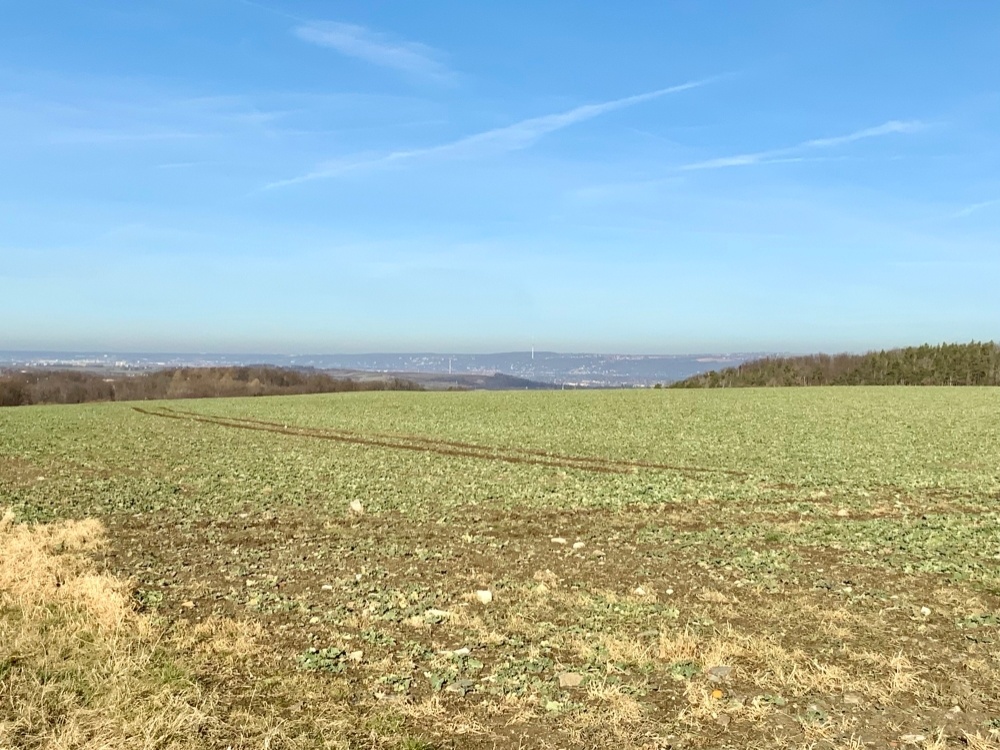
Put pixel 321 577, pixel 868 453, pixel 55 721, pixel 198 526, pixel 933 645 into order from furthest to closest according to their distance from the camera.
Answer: pixel 868 453 < pixel 198 526 < pixel 321 577 < pixel 933 645 < pixel 55 721

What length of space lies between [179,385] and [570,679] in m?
126

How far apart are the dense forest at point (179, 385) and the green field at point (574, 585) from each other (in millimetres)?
77807

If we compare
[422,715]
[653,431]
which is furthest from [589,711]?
[653,431]

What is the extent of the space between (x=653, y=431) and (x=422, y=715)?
101 ft

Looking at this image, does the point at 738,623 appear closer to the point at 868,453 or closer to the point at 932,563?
the point at 932,563

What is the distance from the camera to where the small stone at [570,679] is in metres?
7.14

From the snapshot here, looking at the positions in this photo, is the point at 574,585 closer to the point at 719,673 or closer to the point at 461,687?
the point at 719,673

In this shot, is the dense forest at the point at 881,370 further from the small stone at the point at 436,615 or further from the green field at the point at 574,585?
the small stone at the point at 436,615

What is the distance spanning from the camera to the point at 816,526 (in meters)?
14.6

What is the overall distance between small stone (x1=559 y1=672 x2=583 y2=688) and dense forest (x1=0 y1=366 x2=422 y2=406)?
298ft

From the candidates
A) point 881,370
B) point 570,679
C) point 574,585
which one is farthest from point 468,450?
point 881,370

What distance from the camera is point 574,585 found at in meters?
10.6

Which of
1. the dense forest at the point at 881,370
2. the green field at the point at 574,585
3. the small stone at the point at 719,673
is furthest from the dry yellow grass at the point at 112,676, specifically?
the dense forest at the point at 881,370

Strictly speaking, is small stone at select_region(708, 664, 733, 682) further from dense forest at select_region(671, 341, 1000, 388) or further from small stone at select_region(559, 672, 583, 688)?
dense forest at select_region(671, 341, 1000, 388)
